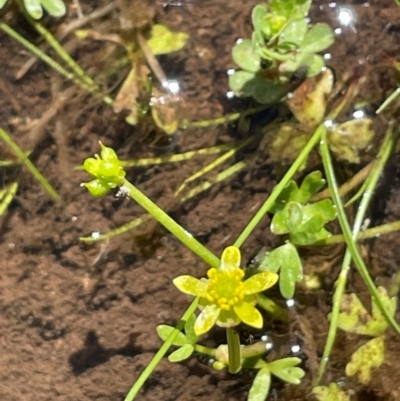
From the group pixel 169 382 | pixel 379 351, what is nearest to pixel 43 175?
pixel 169 382

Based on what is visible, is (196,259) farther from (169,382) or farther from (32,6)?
(32,6)

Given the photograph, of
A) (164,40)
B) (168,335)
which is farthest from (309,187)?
(164,40)

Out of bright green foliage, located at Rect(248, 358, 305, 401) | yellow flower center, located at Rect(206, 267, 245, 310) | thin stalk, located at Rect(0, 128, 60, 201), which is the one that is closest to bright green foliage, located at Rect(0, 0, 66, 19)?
thin stalk, located at Rect(0, 128, 60, 201)

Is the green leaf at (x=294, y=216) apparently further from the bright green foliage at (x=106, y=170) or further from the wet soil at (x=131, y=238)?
the bright green foliage at (x=106, y=170)

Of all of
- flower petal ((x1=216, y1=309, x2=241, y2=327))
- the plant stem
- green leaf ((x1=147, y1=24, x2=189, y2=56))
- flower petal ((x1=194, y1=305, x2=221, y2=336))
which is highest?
green leaf ((x1=147, y1=24, x2=189, y2=56))

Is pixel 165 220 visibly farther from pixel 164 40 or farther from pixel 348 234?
pixel 164 40

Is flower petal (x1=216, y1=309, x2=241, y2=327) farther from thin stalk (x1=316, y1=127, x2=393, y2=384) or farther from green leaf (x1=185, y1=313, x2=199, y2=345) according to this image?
thin stalk (x1=316, y1=127, x2=393, y2=384)
